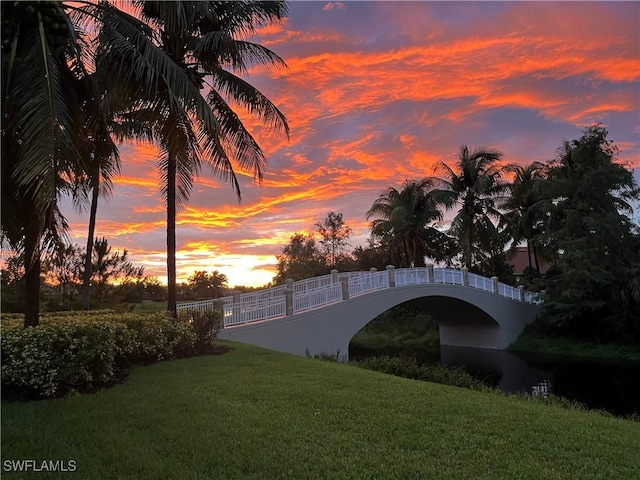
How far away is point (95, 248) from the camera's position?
58.9 ft

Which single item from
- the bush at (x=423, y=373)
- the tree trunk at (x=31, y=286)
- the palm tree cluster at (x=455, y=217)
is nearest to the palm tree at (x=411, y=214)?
the palm tree cluster at (x=455, y=217)

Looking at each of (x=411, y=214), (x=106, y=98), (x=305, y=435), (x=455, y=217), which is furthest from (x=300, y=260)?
(x=305, y=435)

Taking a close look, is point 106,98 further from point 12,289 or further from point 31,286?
point 12,289

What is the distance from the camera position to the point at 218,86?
1109cm

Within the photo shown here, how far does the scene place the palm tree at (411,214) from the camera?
3008cm

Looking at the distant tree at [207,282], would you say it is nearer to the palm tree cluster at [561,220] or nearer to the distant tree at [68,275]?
the palm tree cluster at [561,220]

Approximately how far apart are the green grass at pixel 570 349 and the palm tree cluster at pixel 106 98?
1816 cm

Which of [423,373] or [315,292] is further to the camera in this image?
[315,292]

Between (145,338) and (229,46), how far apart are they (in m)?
6.50

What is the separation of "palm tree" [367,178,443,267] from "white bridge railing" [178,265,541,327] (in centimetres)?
701

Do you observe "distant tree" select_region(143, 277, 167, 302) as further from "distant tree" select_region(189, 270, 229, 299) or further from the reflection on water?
the reflection on water

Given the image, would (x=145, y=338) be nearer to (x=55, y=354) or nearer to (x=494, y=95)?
(x=55, y=354)

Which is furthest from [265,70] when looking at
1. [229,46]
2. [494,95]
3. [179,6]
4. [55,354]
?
[55,354]

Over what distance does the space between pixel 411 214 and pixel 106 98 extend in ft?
79.2
